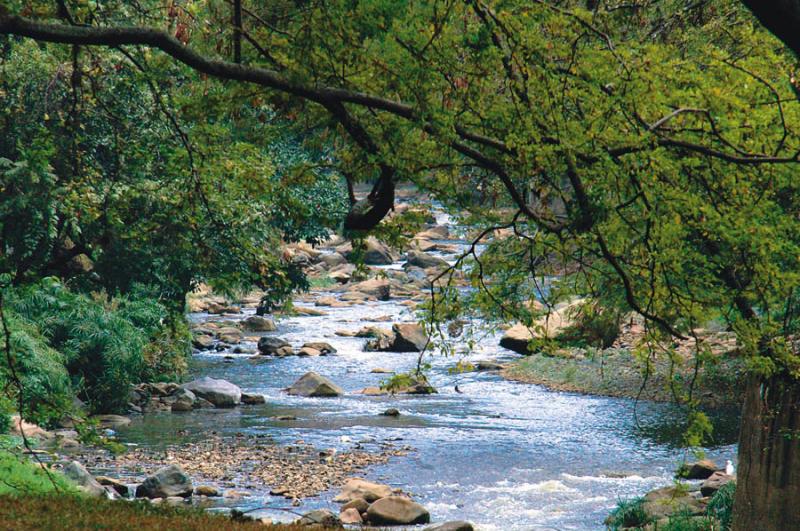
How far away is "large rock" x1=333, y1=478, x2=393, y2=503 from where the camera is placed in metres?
12.9

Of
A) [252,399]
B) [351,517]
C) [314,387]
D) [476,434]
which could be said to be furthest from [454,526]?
[314,387]

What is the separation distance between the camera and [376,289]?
34719mm

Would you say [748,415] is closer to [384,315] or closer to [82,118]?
[82,118]

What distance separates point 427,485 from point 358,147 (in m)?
8.27

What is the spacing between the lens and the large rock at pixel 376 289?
3434 cm

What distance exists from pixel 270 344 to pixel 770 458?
1764 centimetres

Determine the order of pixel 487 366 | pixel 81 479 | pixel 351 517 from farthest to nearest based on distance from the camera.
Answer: pixel 487 366 < pixel 81 479 < pixel 351 517

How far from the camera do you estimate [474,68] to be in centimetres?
643

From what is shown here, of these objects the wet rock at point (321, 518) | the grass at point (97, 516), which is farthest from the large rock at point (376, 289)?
the grass at point (97, 516)

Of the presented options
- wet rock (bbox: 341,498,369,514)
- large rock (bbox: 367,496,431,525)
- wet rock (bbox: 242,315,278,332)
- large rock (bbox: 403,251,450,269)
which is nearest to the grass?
large rock (bbox: 367,496,431,525)

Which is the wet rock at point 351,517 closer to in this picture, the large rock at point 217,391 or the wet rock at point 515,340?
the large rock at point 217,391

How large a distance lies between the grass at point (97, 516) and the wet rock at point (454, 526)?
370cm

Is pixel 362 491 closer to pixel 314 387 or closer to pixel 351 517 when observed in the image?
pixel 351 517

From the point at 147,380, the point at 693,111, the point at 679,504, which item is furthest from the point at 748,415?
the point at 147,380
